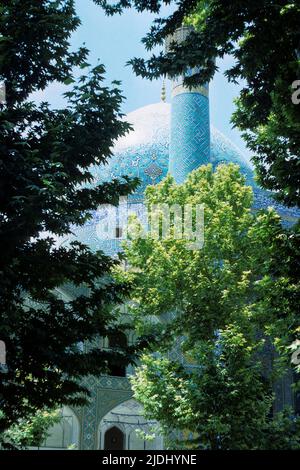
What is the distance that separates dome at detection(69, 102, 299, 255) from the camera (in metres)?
25.1

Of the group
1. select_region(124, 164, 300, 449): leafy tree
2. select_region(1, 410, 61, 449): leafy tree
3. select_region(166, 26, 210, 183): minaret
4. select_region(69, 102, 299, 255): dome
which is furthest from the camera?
select_region(69, 102, 299, 255): dome

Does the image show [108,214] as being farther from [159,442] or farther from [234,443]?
[234,443]

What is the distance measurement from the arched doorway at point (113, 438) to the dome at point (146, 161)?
6327 millimetres

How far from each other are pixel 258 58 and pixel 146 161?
61.1ft

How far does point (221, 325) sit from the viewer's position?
13922mm

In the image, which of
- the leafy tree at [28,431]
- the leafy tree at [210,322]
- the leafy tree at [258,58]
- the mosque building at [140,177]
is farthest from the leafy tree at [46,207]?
the mosque building at [140,177]

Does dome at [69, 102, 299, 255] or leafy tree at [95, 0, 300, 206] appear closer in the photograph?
leafy tree at [95, 0, 300, 206]

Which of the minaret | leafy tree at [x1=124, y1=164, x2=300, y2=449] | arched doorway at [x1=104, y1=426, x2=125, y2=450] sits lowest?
arched doorway at [x1=104, y1=426, x2=125, y2=450]

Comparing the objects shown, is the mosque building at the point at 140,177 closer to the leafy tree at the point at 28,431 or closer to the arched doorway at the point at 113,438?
the arched doorway at the point at 113,438

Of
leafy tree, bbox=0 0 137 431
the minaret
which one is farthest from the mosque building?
leafy tree, bbox=0 0 137 431

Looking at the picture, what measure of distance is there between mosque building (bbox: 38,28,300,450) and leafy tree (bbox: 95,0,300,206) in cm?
873

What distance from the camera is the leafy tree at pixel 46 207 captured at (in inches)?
304

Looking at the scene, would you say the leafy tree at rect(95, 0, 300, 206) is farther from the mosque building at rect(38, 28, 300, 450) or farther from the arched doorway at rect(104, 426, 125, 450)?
the arched doorway at rect(104, 426, 125, 450)
